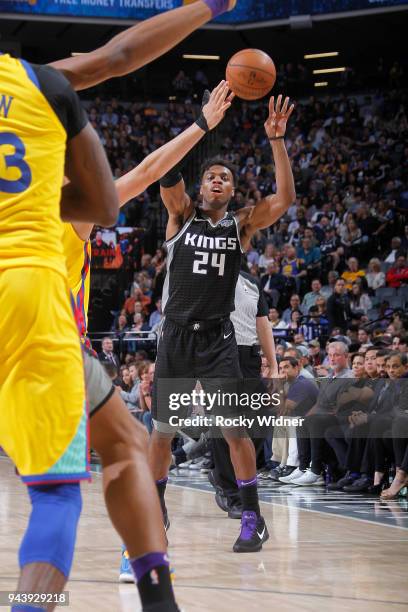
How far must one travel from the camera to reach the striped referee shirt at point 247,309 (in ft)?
27.1

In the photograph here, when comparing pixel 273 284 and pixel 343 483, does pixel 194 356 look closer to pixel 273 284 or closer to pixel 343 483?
pixel 343 483

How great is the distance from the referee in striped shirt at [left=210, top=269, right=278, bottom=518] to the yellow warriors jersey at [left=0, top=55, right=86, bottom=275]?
5.19 m

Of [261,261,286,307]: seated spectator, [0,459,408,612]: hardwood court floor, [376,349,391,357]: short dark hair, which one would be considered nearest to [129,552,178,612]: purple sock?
[0,459,408,612]: hardwood court floor

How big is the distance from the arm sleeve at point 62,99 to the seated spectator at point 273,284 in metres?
12.8

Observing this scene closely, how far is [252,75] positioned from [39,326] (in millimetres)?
4628

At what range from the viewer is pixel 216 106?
4824 millimetres

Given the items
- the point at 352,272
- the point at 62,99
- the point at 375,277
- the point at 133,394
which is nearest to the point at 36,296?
the point at 62,99

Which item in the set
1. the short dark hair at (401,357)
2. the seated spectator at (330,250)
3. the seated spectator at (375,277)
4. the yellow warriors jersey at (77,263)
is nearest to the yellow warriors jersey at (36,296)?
the yellow warriors jersey at (77,263)

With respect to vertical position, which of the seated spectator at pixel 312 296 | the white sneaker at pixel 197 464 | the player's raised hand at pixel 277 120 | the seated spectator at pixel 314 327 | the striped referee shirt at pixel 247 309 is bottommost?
the white sneaker at pixel 197 464

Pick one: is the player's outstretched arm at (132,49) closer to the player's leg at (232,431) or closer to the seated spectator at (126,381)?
the player's leg at (232,431)

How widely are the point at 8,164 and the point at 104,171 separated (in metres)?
0.30

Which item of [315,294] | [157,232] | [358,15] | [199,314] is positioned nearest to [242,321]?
[199,314]

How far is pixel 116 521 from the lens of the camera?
2.63 metres

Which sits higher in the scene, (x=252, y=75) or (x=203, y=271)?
(x=252, y=75)
